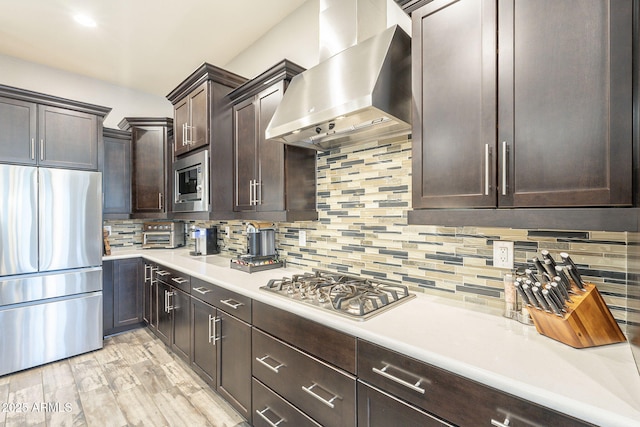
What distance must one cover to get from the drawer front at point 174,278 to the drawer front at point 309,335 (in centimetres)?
100

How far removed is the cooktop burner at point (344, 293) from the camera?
1415 millimetres

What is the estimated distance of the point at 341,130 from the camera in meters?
1.79

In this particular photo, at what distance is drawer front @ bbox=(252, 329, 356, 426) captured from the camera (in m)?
1.29

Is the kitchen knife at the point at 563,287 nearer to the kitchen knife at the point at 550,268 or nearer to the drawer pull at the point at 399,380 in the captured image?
the kitchen knife at the point at 550,268

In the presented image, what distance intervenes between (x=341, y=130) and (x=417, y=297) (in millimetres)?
1068

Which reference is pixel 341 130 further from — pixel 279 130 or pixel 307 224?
pixel 307 224

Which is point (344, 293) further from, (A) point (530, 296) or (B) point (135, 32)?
(B) point (135, 32)

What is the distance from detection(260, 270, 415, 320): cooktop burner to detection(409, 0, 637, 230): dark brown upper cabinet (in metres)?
0.47

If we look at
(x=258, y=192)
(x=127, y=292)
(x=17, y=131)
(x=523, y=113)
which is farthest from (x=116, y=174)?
(x=523, y=113)

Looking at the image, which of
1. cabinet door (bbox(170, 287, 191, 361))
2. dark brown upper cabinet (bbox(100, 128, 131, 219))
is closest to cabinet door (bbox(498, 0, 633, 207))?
cabinet door (bbox(170, 287, 191, 361))

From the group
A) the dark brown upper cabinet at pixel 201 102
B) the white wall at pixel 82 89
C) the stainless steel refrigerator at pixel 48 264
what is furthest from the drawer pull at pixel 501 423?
the white wall at pixel 82 89

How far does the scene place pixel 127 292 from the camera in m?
3.35

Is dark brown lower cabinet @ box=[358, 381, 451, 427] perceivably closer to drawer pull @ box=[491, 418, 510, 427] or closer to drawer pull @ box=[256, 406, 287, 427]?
drawer pull @ box=[491, 418, 510, 427]

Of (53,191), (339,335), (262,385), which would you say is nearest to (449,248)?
(339,335)
